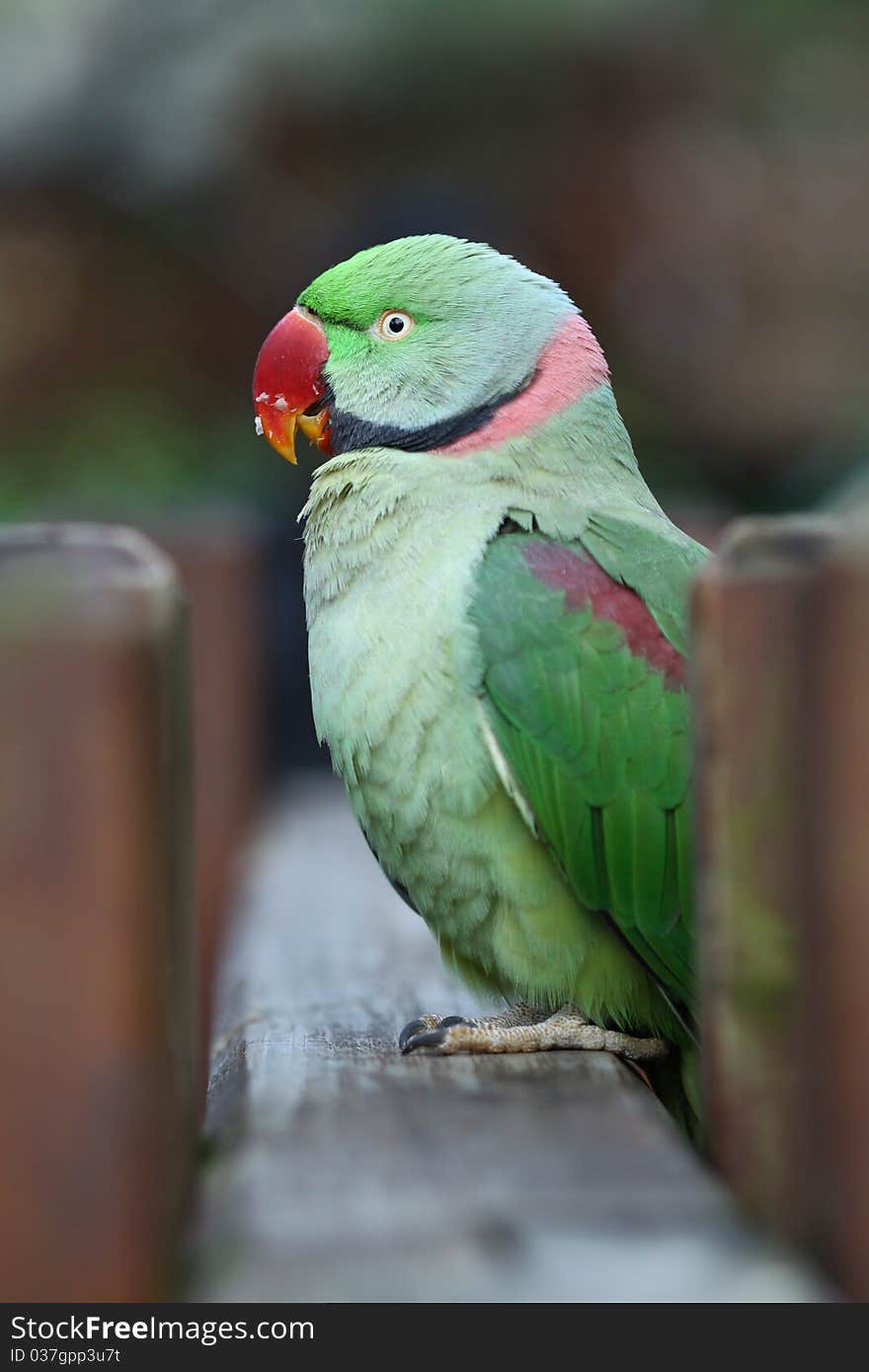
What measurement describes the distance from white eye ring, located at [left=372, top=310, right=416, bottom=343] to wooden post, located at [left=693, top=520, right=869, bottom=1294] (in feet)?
5.21

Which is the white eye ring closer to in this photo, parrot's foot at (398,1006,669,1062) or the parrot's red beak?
the parrot's red beak

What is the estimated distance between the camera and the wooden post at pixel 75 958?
121 cm

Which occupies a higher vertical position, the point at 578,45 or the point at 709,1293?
the point at 578,45

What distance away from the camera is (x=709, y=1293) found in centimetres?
119

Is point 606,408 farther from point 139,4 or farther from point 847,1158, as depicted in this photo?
point 139,4

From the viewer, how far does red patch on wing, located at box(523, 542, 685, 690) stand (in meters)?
2.30

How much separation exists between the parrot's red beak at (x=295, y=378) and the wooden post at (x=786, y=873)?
67.6 inches

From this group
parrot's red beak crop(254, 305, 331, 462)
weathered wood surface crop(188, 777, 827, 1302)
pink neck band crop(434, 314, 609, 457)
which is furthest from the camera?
parrot's red beak crop(254, 305, 331, 462)

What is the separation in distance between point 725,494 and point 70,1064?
24.3 feet

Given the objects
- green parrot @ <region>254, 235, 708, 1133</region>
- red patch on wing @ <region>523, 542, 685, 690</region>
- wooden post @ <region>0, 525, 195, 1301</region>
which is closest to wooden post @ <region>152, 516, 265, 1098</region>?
green parrot @ <region>254, 235, 708, 1133</region>

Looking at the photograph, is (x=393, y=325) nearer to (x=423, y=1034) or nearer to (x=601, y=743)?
(x=601, y=743)

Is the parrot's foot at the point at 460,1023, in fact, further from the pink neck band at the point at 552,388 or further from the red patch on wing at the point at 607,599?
the pink neck band at the point at 552,388

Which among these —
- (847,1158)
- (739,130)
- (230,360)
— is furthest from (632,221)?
(847,1158)

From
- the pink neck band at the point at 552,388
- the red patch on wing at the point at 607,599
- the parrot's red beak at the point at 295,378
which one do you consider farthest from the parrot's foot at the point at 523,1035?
the parrot's red beak at the point at 295,378
